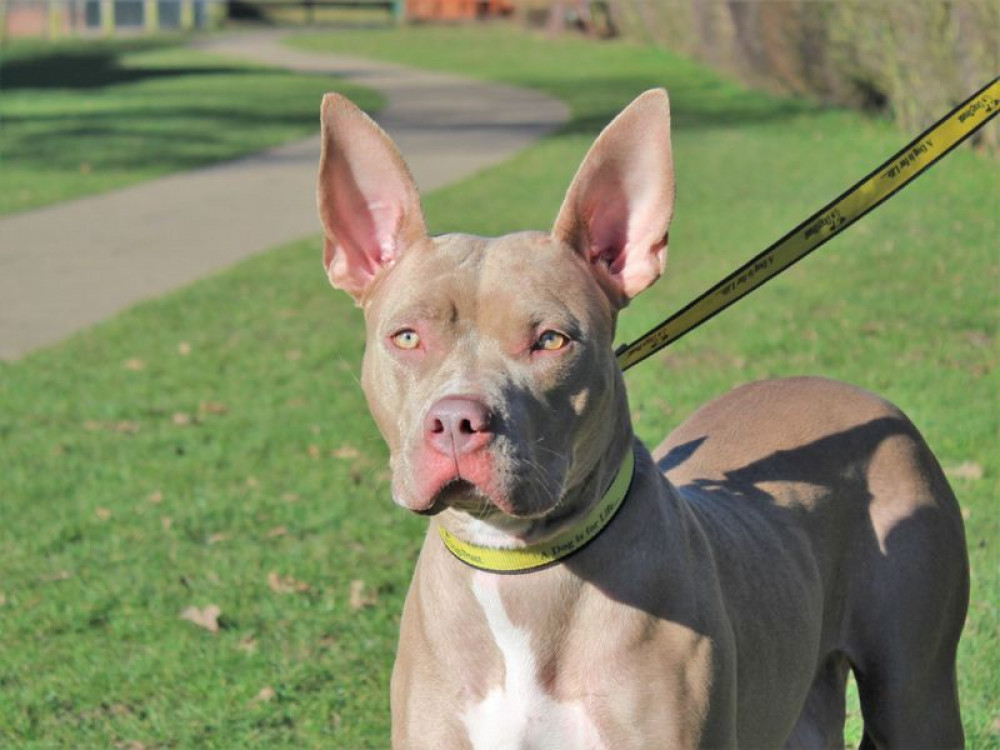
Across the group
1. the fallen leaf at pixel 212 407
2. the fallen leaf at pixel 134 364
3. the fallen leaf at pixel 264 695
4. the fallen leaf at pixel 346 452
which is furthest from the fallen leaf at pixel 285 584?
the fallen leaf at pixel 134 364

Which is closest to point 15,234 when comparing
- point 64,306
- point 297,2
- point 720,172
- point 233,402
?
point 64,306

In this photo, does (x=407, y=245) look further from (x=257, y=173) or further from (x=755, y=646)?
(x=257, y=173)

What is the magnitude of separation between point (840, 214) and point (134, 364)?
21.8 ft

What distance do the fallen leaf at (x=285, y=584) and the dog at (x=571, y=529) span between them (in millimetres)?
2766

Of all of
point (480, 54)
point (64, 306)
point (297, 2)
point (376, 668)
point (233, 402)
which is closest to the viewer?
point (376, 668)

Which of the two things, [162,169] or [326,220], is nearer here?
[326,220]

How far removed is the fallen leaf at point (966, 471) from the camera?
7457mm

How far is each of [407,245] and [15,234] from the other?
12.0 m

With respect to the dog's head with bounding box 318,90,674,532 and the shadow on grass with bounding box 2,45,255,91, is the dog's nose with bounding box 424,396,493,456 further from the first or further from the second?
the shadow on grass with bounding box 2,45,255,91

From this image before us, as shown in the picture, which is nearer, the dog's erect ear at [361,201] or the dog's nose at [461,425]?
the dog's nose at [461,425]

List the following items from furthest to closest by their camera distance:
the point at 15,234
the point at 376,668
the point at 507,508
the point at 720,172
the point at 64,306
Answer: the point at 720,172 → the point at 15,234 → the point at 64,306 → the point at 376,668 → the point at 507,508

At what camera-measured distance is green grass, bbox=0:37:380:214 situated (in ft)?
62.6

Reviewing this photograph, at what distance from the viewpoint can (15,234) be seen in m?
15.1

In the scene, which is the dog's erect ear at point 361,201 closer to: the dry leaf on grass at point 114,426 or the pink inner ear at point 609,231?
the pink inner ear at point 609,231
